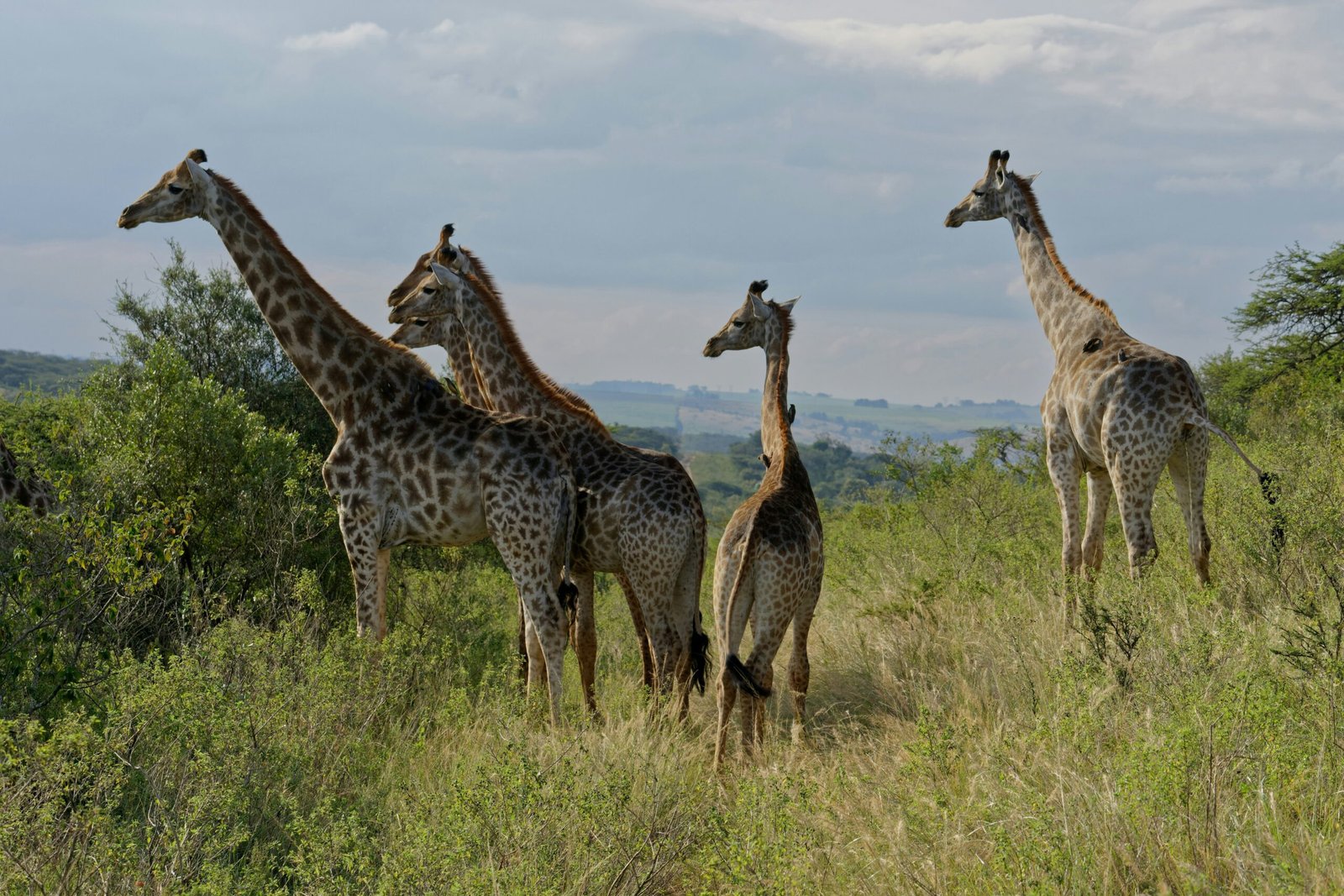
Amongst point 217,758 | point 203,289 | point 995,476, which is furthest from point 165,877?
point 995,476

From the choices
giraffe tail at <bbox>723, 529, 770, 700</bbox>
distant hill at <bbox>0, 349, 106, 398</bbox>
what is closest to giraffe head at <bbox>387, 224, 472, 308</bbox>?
giraffe tail at <bbox>723, 529, 770, 700</bbox>

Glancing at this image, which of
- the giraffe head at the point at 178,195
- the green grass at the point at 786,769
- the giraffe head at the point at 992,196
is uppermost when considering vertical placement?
the giraffe head at the point at 992,196

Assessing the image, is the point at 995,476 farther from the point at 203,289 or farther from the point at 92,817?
the point at 92,817

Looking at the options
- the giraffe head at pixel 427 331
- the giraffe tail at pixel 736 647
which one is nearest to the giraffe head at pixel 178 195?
the giraffe head at pixel 427 331

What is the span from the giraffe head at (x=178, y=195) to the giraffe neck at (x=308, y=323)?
8cm

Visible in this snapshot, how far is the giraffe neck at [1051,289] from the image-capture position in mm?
9625

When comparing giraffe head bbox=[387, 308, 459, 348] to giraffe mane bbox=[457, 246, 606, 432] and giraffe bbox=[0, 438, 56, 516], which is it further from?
giraffe bbox=[0, 438, 56, 516]

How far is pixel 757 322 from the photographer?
9.09m

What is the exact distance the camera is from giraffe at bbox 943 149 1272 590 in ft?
27.1

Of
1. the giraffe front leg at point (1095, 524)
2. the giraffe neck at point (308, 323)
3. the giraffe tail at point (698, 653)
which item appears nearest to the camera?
the giraffe tail at point (698, 653)

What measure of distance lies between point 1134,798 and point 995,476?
1279 cm

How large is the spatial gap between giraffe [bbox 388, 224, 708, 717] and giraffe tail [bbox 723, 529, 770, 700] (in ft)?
3.03

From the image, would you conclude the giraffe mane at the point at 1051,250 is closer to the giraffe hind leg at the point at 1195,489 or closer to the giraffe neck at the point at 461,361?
the giraffe hind leg at the point at 1195,489

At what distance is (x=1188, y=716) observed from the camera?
4.87 m
